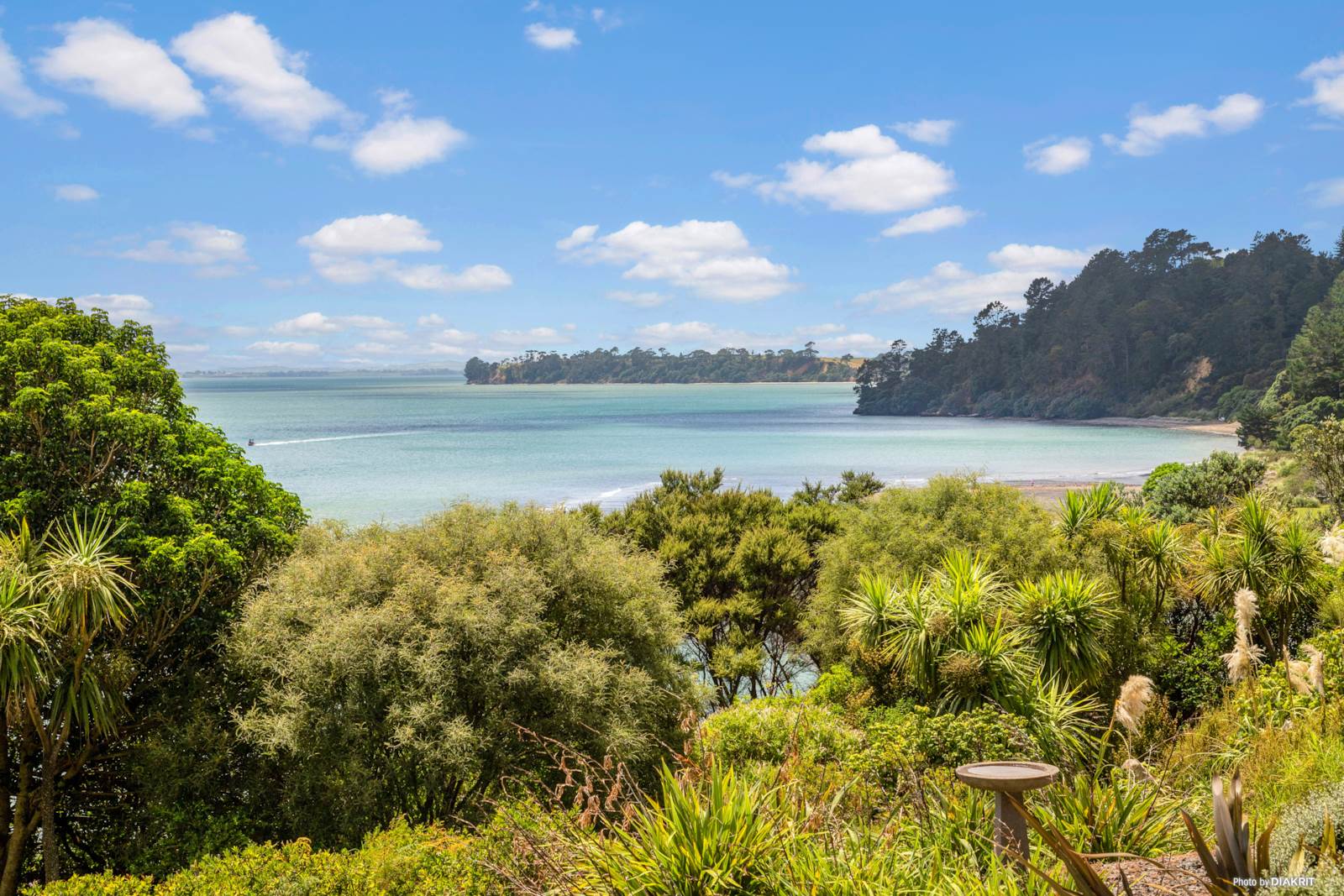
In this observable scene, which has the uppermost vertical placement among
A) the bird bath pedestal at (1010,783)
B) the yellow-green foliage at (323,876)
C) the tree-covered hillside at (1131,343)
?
the tree-covered hillside at (1131,343)

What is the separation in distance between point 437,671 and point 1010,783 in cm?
865

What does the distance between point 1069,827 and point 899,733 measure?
5569 mm

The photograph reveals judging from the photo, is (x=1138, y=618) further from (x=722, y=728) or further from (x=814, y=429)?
(x=814, y=429)

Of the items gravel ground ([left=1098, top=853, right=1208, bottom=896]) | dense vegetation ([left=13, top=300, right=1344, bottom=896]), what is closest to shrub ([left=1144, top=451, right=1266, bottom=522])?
dense vegetation ([left=13, top=300, right=1344, bottom=896])

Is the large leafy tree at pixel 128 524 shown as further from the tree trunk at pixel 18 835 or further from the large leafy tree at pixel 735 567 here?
the large leafy tree at pixel 735 567

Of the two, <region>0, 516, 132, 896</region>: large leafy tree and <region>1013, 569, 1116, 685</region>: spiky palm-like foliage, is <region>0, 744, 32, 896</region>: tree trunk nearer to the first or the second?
<region>0, 516, 132, 896</region>: large leafy tree

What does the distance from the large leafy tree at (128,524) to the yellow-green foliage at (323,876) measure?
11.4ft

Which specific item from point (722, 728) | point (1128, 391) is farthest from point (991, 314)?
point (722, 728)

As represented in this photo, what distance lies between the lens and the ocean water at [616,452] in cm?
6412

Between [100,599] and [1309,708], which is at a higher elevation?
[100,599]

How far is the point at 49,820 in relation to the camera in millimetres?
11344

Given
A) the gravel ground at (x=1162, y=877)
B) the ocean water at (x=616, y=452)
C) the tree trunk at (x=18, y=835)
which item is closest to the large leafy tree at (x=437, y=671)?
the tree trunk at (x=18, y=835)

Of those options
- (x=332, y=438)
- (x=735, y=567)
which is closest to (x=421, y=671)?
(x=735, y=567)

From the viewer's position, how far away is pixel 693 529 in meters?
23.8
